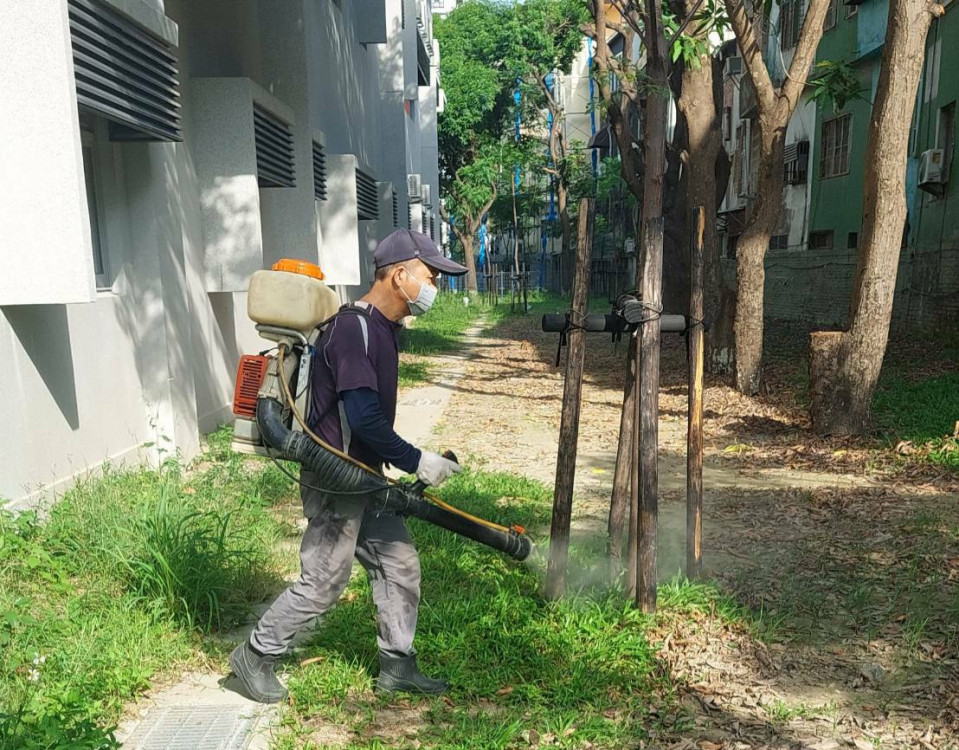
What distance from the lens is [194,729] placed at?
3.38m

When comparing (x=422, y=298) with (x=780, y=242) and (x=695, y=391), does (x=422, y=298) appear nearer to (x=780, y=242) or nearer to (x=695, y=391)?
(x=695, y=391)

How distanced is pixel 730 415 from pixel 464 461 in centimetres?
336

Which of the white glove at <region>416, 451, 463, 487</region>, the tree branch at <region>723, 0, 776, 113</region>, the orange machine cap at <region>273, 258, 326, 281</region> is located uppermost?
the tree branch at <region>723, 0, 776, 113</region>

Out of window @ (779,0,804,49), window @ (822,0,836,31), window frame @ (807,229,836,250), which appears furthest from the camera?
window @ (779,0,804,49)

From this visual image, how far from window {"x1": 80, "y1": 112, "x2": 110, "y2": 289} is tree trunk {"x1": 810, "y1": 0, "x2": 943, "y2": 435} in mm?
6161

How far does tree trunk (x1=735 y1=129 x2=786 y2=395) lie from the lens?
998 cm

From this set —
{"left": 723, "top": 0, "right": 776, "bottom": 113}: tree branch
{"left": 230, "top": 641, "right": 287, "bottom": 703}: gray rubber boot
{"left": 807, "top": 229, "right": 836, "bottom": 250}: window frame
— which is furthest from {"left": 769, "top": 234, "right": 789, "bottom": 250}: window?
{"left": 230, "top": 641, "right": 287, "bottom": 703}: gray rubber boot

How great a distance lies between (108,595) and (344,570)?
1.50 m

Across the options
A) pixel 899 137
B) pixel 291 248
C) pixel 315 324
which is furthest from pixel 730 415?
pixel 315 324

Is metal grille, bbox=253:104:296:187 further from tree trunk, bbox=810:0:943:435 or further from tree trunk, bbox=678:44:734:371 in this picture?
tree trunk, bbox=810:0:943:435

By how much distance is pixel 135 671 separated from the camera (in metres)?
3.67

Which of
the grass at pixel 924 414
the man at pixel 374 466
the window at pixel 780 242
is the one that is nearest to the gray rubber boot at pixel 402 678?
the man at pixel 374 466

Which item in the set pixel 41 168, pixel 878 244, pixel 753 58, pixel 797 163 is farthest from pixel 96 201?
pixel 797 163

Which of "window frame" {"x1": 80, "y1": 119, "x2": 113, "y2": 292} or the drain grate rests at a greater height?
"window frame" {"x1": 80, "y1": 119, "x2": 113, "y2": 292}
